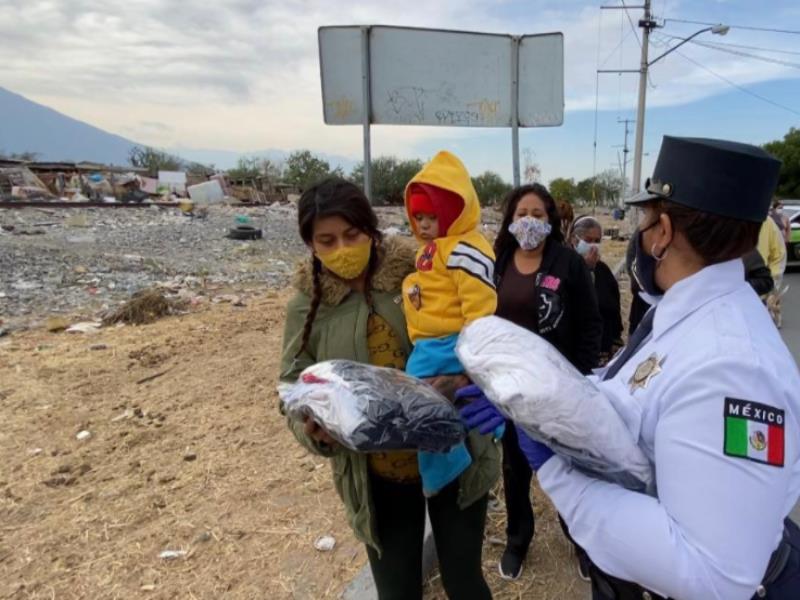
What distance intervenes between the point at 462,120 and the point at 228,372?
3.57m

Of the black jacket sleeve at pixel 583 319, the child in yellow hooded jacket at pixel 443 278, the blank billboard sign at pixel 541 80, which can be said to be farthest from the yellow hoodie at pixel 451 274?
the blank billboard sign at pixel 541 80

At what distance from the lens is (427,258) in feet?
7.03

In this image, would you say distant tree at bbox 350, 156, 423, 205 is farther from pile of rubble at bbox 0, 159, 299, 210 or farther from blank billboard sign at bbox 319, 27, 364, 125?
blank billboard sign at bbox 319, 27, 364, 125

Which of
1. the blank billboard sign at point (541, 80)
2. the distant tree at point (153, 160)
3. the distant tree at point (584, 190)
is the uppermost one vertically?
the distant tree at point (153, 160)

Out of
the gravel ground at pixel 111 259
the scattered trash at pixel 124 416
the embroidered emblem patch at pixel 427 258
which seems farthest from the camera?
the gravel ground at pixel 111 259

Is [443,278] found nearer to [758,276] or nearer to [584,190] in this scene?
[758,276]

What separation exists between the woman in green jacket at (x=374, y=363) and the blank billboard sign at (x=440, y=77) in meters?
1.88

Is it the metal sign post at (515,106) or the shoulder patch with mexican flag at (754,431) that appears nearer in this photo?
the shoulder patch with mexican flag at (754,431)

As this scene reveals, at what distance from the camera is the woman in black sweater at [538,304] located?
2.92m

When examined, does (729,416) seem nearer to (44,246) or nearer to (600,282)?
(600,282)

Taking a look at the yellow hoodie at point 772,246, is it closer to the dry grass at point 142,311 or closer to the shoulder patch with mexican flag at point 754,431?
the shoulder patch with mexican flag at point 754,431

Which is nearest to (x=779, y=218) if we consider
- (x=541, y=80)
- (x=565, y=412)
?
(x=541, y=80)

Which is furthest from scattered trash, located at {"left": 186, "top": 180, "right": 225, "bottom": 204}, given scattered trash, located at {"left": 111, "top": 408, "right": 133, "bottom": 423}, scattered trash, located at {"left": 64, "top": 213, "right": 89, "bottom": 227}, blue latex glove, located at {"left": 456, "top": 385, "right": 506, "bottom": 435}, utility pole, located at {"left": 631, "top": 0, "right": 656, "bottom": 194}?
blue latex glove, located at {"left": 456, "top": 385, "right": 506, "bottom": 435}

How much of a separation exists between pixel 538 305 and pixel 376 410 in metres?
1.77
